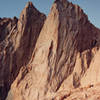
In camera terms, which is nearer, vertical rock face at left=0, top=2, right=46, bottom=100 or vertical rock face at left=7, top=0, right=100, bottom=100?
vertical rock face at left=7, top=0, right=100, bottom=100

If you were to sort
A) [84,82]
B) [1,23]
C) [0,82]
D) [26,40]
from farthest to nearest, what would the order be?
[1,23]
[26,40]
[0,82]
[84,82]

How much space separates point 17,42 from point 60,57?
5.29 meters

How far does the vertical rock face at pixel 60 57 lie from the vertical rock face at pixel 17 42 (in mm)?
1491

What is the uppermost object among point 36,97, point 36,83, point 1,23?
point 1,23

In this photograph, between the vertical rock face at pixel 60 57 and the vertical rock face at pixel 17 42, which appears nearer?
the vertical rock face at pixel 60 57

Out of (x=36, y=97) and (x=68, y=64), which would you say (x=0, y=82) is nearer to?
(x=36, y=97)

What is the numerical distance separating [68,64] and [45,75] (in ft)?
6.42

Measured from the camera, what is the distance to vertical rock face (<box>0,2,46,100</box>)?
61.5 feet

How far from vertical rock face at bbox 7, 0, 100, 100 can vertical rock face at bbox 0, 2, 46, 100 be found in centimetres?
149

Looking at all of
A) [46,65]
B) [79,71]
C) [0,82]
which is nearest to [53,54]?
[46,65]

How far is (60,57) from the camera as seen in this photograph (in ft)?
52.6

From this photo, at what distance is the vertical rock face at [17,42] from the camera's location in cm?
1873

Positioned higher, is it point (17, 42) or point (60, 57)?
point (17, 42)

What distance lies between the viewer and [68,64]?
15.8 metres
